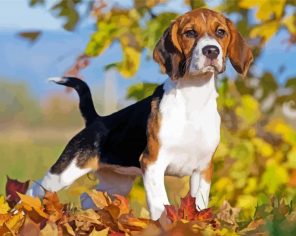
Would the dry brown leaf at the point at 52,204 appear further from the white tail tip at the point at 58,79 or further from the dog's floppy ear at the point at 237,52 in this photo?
the white tail tip at the point at 58,79

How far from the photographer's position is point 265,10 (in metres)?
3.40

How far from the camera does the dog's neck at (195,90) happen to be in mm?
2492

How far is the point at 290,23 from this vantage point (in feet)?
11.8

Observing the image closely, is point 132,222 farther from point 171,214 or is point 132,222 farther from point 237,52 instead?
point 237,52

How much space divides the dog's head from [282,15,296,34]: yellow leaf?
3.72ft

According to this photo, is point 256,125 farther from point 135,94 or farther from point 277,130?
point 135,94

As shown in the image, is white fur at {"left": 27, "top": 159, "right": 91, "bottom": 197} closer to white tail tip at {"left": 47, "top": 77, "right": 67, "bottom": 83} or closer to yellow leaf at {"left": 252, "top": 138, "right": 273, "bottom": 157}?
white tail tip at {"left": 47, "top": 77, "right": 67, "bottom": 83}

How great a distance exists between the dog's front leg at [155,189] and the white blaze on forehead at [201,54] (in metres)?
0.37

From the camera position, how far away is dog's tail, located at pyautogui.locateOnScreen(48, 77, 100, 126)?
9.92ft

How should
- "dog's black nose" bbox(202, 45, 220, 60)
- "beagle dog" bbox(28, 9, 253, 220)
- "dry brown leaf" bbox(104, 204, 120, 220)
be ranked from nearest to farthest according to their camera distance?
1. "dry brown leaf" bbox(104, 204, 120, 220)
2. "dog's black nose" bbox(202, 45, 220, 60)
3. "beagle dog" bbox(28, 9, 253, 220)

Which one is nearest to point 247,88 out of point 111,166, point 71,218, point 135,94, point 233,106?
point 233,106

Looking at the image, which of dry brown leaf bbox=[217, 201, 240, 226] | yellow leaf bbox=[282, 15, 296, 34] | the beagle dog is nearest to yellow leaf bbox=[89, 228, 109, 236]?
dry brown leaf bbox=[217, 201, 240, 226]

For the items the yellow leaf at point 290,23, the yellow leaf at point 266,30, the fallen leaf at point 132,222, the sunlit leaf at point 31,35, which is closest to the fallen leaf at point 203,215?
the fallen leaf at point 132,222

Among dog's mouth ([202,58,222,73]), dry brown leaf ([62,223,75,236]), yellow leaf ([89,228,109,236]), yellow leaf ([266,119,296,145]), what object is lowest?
yellow leaf ([266,119,296,145])
